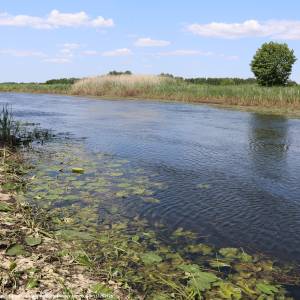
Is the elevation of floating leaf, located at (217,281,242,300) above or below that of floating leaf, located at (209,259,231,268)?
below

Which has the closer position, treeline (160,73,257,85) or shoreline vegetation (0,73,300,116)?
shoreline vegetation (0,73,300,116)

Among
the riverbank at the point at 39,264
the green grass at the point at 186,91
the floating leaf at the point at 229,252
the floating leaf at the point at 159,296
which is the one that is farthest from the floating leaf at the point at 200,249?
the green grass at the point at 186,91

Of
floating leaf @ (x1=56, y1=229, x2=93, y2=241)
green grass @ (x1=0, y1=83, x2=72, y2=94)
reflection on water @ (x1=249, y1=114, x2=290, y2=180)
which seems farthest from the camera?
green grass @ (x1=0, y1=83, x2=72, y2=94)

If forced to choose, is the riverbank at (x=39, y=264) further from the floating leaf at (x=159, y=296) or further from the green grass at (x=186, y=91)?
the green grass at (x=186, y=91)

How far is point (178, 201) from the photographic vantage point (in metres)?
7.43

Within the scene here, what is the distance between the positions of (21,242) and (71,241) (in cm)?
68

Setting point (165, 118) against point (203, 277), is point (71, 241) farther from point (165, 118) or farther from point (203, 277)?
point (165, 118)

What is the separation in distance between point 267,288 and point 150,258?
4.70 ft

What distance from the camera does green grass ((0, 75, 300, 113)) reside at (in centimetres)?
3089

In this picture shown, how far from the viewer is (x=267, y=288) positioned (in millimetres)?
4371

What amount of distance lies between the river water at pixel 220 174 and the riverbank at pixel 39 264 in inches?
72.0

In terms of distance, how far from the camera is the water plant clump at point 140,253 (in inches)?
170

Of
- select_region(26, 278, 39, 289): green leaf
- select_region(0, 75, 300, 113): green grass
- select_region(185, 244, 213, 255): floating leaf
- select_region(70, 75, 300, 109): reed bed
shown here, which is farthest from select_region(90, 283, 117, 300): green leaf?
select_region(70, 75, 300, 109): reed bed

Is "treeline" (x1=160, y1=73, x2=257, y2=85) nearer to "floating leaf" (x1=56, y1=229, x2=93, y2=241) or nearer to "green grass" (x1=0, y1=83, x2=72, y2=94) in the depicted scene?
"green grass" (x1=0, y1=83, x2=72, y2=94)
